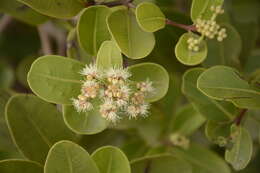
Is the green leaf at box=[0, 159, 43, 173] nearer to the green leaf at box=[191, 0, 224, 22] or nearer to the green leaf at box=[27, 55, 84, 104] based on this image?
the green leaf at box=[27, 55, 84, 104]

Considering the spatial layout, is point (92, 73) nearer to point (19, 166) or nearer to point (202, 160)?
point (19, 166)

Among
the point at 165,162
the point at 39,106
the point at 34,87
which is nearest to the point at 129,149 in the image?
the point at 165,162

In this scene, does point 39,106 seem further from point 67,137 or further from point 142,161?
point 142,161

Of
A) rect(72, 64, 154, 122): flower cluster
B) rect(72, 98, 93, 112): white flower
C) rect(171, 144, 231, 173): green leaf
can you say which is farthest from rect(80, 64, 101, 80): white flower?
rect(171, 144, 231, 173): green leaf

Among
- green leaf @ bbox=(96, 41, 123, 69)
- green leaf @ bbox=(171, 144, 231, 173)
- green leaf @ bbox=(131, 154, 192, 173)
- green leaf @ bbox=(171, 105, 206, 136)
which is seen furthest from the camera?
green leaf @ bbox=(171, 105, 206, 136)

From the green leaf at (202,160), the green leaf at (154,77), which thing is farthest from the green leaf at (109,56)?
the green leaf at (202,160)

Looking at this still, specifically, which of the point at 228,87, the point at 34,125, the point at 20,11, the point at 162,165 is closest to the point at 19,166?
→ the point at 34,125
